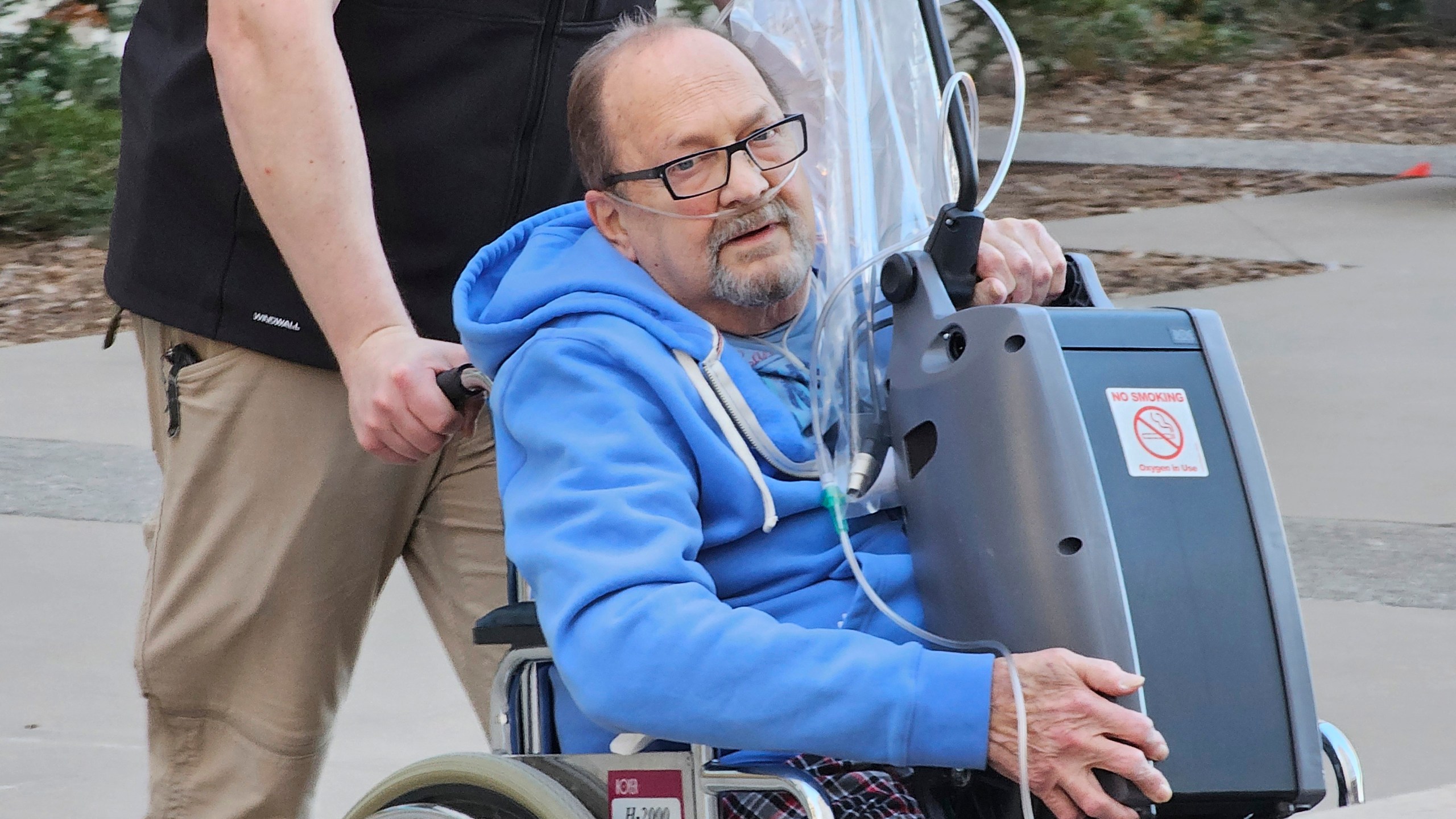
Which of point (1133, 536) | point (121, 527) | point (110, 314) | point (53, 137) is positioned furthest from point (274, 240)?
point (53, 137)

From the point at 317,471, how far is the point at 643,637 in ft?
2.66

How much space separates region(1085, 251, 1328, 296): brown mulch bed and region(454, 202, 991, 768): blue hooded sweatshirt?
470 centimetres

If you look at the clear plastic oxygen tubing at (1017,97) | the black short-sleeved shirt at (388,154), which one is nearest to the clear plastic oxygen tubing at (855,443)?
the clear plastic oxygen tubing at (1017,97)

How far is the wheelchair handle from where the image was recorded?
2.06 m

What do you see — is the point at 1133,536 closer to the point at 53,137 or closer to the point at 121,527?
the point at 121,527

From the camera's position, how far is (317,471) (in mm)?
2471

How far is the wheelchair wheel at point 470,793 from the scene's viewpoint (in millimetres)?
2051

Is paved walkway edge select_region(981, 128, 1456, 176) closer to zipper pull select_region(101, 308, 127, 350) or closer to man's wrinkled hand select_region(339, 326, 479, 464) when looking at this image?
zipper pull select_region(101, 308, 127, 350)

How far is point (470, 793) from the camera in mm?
2156

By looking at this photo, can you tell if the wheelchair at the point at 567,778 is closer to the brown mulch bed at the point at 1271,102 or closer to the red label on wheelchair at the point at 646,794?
the red label on wheelchair at the point at 646,794

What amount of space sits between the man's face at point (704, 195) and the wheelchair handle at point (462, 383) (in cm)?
24

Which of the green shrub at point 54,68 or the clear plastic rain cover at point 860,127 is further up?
the clear plastic rain cover at point 860,127

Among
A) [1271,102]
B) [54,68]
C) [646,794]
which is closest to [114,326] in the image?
[646,794]

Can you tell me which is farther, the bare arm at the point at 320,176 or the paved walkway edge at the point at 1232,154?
the paved walkway edge at the point at 1232,154
